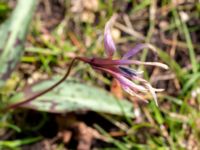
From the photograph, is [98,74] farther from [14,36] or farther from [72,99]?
[14,36]

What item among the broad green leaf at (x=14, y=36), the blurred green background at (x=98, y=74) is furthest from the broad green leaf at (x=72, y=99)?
the broad green leaf at (x=14, y=36)

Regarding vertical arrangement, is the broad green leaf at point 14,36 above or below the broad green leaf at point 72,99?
above

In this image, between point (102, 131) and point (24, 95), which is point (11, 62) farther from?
point (102, 131)

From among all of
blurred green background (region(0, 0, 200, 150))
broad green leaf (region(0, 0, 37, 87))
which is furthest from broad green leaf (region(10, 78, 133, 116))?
broad green leaf (region(0, 0, 37, 87))

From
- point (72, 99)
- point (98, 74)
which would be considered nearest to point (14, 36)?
point (72, 99)

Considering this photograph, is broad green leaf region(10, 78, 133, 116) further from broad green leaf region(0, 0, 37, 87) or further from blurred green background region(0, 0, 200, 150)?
broad green leaf region(0, 0, 37, 87)

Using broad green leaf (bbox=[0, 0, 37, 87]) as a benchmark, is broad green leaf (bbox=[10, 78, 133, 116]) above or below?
below

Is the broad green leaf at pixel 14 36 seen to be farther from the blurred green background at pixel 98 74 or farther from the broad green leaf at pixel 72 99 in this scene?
the broad green leaf at pixel 72 99
